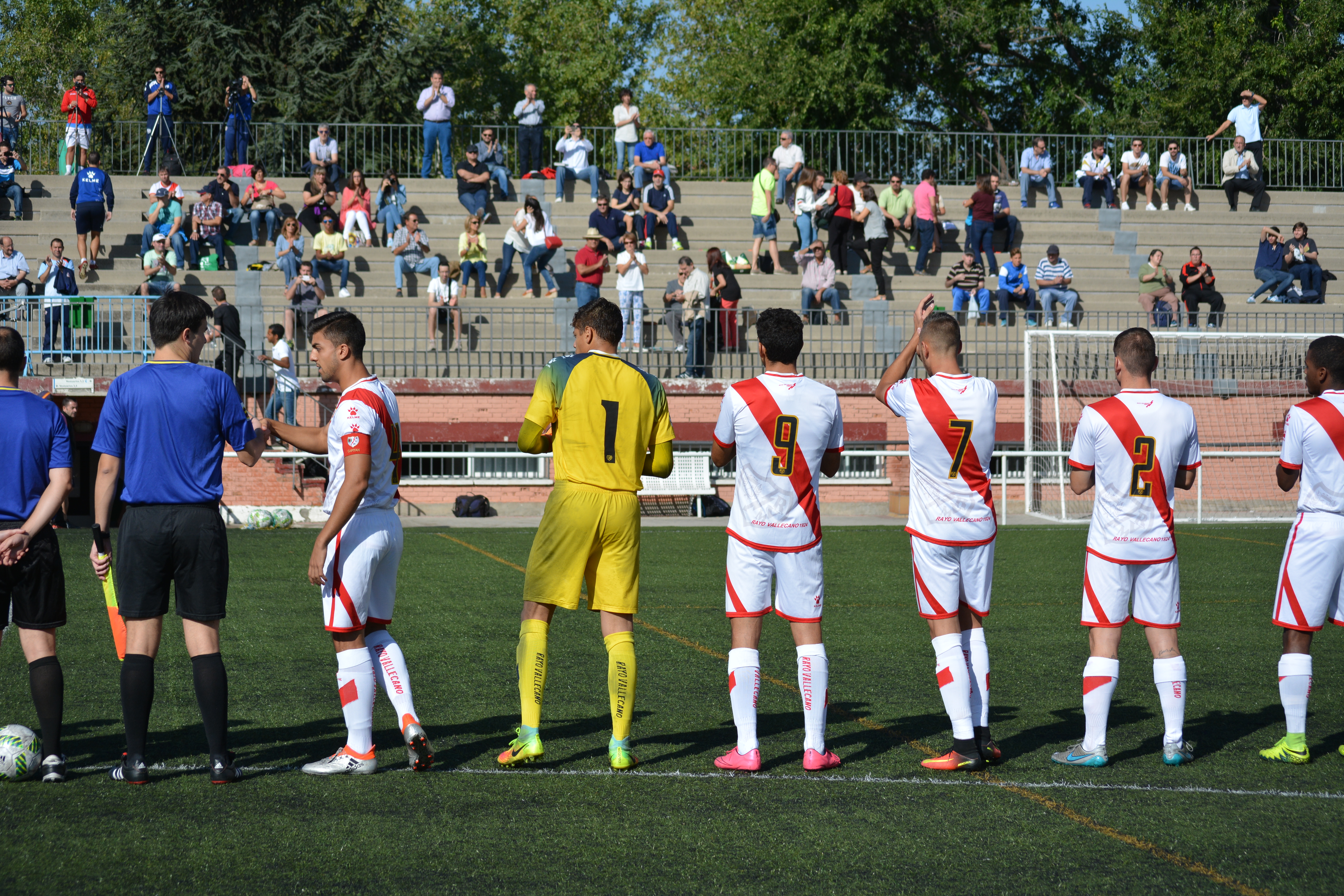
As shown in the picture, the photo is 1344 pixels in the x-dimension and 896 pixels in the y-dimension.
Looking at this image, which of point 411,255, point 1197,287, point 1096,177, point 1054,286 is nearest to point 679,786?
point 411,255

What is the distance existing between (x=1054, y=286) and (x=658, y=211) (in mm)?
8218

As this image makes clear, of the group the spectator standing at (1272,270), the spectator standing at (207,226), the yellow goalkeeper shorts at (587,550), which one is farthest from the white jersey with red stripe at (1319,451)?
the spectator standing at (207,226)

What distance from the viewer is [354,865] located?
4.59 meters

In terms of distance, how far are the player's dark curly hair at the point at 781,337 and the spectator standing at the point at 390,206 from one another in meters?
21.0

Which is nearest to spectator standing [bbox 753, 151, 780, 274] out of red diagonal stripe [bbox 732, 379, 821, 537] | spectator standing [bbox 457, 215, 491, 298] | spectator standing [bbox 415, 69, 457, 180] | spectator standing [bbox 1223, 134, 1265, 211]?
spectator standing [bbox 457, 215, 491, 298]

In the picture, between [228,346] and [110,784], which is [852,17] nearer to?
[228,346]

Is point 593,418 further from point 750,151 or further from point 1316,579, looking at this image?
point 750,151

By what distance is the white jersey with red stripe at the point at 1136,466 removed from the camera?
6059 mm

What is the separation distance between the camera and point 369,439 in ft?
18.6

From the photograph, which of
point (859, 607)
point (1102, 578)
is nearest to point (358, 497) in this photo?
point (1102, 578)

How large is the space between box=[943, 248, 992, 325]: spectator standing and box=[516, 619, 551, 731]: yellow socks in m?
19.3

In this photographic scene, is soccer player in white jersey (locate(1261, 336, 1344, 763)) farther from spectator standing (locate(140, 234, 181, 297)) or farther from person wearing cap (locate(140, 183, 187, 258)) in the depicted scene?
person wearing cap (locate(140, 183, 187, 258))

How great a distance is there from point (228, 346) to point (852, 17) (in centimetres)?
2557

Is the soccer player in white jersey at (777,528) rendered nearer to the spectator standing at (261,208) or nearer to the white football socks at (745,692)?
the white football socks at (745,692)
